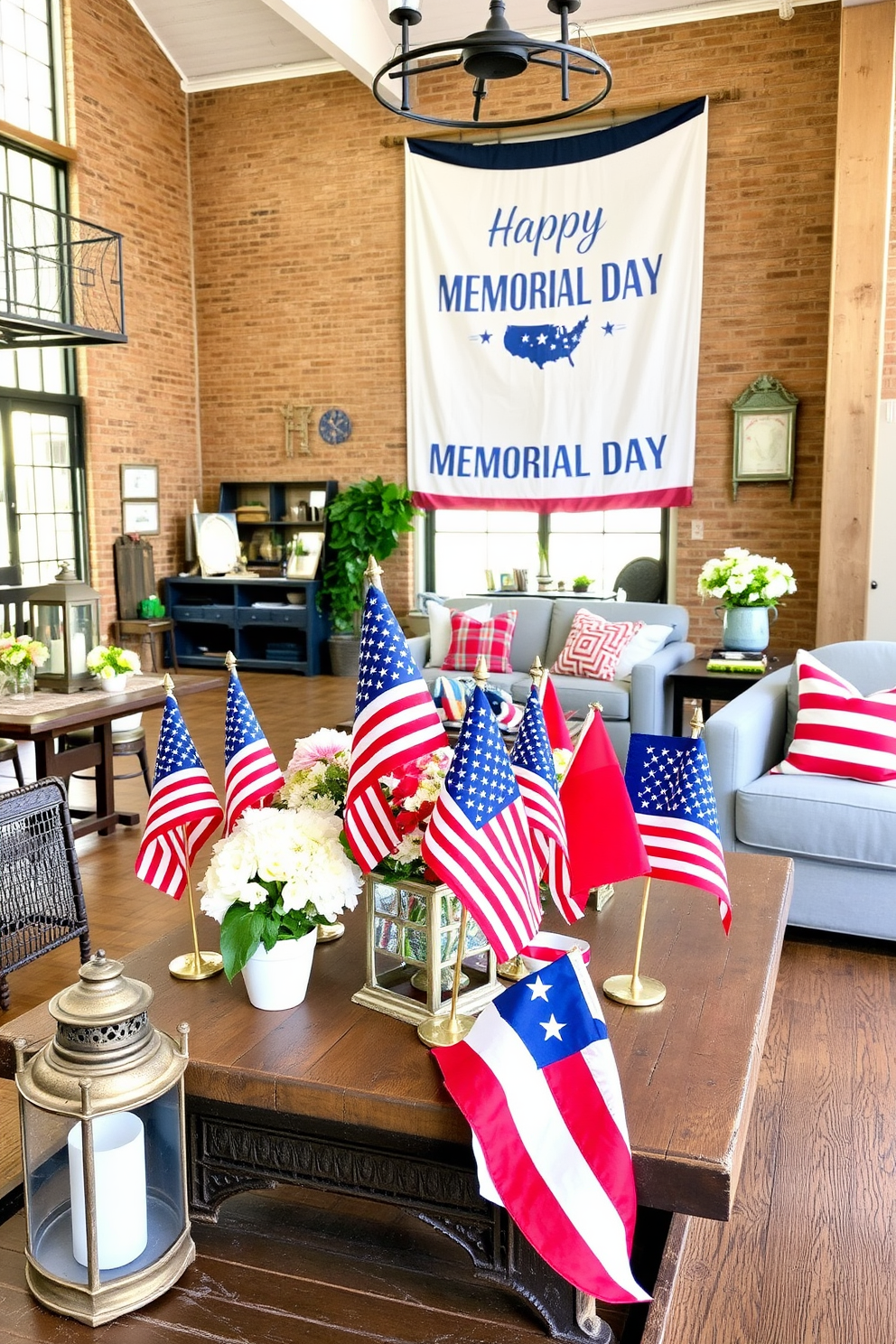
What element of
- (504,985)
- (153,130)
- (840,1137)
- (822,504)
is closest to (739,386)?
(822,504)

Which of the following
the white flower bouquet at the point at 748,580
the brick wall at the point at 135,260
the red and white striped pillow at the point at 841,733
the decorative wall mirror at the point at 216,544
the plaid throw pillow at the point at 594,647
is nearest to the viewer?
the red and white striped pillow at the point at 841,733

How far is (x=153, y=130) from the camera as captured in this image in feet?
30.6

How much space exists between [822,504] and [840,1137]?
5.22 m

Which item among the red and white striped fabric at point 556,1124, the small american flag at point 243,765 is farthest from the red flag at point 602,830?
the small american flag at point 243,765

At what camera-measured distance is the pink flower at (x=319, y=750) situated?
1982 millimetres

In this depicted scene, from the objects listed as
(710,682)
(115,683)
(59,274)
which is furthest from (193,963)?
(59,274)

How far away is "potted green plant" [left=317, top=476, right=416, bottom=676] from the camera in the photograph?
8.97 metres

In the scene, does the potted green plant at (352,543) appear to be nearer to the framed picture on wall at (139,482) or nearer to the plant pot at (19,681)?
the framed picture on wall at (139,482)

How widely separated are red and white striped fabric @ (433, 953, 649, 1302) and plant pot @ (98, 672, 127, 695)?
3410 millimetres

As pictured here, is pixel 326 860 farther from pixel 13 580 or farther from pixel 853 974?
pixel 13 580

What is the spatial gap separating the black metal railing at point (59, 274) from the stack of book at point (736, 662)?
172 inches

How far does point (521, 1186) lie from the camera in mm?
1399

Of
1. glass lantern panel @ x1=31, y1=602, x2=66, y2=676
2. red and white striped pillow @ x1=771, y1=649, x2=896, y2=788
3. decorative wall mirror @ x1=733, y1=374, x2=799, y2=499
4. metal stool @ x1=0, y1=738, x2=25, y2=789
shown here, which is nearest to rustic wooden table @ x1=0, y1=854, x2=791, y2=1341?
red and white striped pillow @ x1=771, y1=649, x2=896, y2=788

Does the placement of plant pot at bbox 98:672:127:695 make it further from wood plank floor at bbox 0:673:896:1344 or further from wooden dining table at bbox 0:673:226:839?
wood plank floor at bbox 0:673:896:1344
